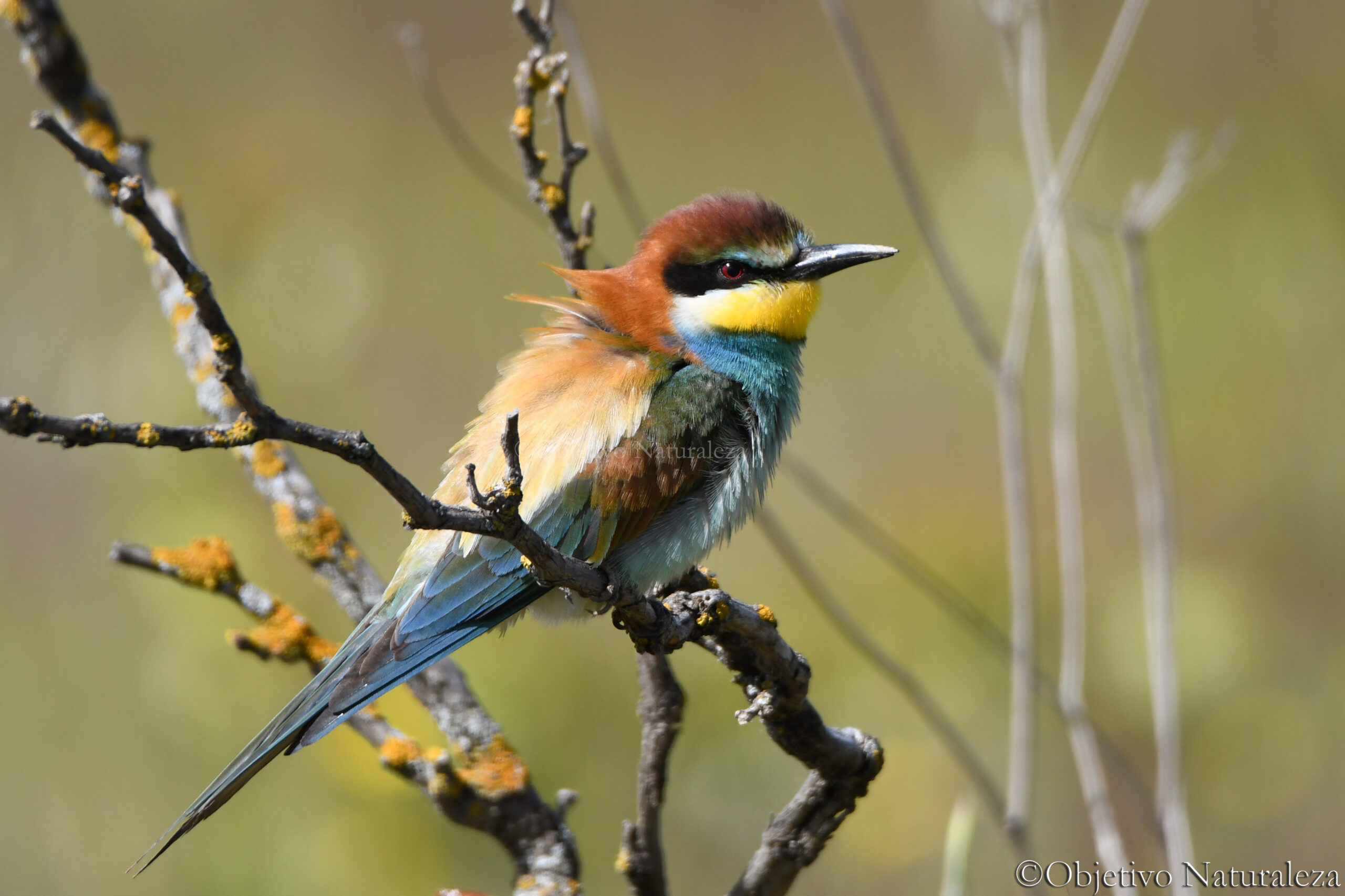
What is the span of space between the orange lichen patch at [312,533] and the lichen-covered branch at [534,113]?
505mm

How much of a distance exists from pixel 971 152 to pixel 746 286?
5.18ft

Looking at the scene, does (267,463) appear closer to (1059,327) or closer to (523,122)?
(523,122)

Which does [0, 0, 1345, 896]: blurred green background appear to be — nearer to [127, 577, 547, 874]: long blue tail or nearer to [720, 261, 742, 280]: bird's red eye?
[127, 577, 547, 874]: long blue tail

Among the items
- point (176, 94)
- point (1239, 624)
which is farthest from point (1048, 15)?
point (176, 94)

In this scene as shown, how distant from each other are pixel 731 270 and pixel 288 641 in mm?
840

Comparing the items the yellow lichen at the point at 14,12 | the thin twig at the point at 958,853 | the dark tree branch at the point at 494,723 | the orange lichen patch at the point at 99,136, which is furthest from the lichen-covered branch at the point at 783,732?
the yellow lichen at the point at 14,12

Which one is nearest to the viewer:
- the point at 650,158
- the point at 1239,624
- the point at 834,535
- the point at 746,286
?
the point at 746,286

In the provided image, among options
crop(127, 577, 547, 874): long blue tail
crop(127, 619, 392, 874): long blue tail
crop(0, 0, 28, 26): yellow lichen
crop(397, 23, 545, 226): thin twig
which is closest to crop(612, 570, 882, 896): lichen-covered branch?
crop(127, 577, 547, 874): long blue tail

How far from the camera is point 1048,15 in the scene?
2438mm

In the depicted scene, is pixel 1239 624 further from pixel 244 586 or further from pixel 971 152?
pixel 244 586

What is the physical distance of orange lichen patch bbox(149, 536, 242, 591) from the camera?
4.53 feet

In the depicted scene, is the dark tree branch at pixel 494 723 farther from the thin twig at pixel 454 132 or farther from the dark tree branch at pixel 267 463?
the thin twig at pixel 454 132

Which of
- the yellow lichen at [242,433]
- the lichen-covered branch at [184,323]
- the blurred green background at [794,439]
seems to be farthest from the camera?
the blurred green background at [794,439]

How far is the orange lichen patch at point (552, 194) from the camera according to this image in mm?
1530
